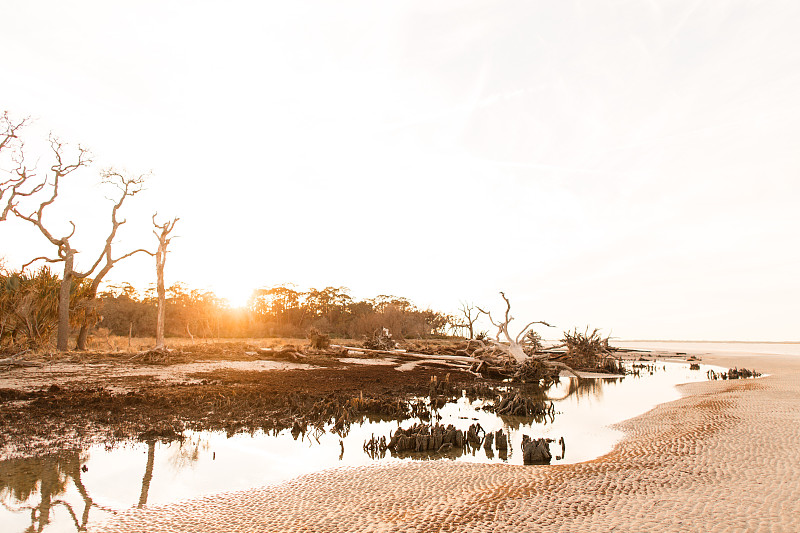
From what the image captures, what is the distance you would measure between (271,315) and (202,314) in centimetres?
1992

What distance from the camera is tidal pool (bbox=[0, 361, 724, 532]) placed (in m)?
4.98

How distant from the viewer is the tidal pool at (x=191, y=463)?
4.98 metres

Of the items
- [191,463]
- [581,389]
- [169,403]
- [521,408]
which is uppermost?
[169,403]

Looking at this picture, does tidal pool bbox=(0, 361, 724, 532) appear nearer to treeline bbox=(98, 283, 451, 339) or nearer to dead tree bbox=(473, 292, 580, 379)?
dead tree bbox=(473, 292, 580, 379)

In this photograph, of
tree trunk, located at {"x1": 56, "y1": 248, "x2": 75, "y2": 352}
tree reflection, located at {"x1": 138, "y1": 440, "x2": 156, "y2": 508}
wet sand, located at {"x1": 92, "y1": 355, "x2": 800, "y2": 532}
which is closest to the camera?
wet sand, located at {"x1": 92, "y1": 355, "x2": 800, "y2": 532}

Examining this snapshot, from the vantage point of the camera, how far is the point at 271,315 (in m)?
81.0

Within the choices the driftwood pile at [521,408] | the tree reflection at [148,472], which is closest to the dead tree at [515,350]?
the driftwood pile at [521,408]

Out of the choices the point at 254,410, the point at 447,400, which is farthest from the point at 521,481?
the point at 447,400

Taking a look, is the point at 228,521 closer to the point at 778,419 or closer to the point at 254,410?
the point at 254,410

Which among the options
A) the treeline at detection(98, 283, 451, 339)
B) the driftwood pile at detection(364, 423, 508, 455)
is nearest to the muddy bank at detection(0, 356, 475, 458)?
the driftwood pile at detection(364, 423, 508, 455)

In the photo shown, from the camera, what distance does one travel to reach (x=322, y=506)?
507cm

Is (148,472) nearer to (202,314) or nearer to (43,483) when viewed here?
(43,483)

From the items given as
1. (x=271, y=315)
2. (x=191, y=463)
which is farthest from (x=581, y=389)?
(x=271, y=315)

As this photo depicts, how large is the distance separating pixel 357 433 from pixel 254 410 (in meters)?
2.90
